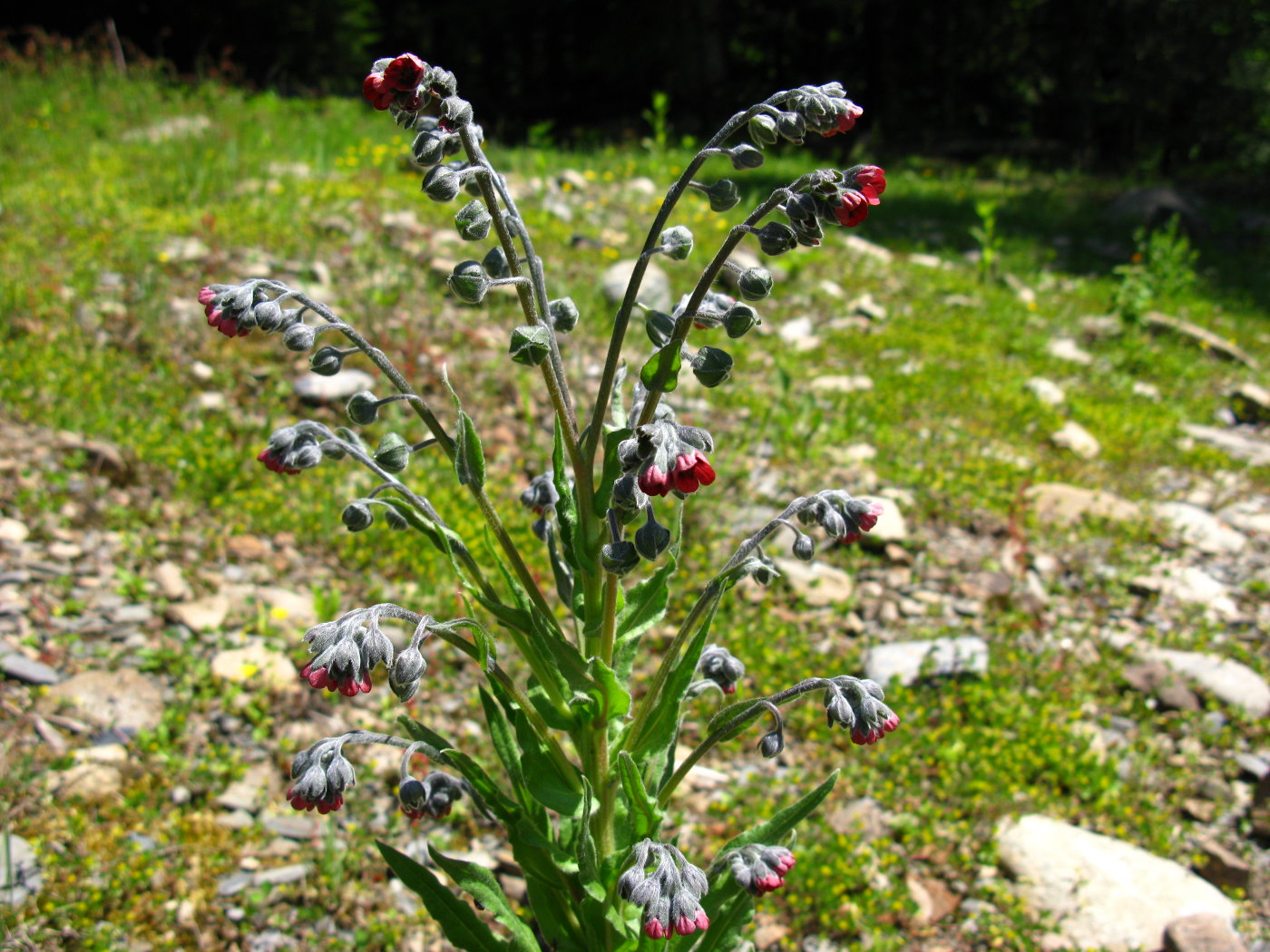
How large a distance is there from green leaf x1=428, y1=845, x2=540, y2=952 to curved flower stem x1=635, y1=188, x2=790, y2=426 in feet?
4.08

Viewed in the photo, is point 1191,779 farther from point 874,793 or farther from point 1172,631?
point 874,793

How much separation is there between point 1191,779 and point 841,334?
4.80 metres

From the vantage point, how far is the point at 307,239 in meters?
7.38

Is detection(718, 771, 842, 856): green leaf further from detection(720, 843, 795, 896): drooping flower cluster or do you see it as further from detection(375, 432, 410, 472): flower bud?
detection(375, 432, 410, 472): flower bud

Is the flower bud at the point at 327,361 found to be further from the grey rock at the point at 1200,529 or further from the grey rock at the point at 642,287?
the grey rock at the point at 1200,529

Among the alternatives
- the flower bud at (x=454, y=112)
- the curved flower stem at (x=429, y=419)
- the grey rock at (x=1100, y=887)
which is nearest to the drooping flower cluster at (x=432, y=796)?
the curved flower stem at (x=429, y=419)

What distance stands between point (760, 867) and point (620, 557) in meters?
0.82

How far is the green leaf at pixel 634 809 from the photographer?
201 cm

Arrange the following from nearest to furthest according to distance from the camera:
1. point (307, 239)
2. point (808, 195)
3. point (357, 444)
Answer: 1. point (808, 195)
2. point (357, 444)
3. point (307, 239)

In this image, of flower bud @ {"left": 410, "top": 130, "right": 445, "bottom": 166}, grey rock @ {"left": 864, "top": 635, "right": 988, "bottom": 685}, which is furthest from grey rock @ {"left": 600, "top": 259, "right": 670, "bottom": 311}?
flower bud @ {"left": 410, "top": 130, "right": 445, "bottom": 166}

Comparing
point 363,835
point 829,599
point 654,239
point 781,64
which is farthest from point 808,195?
point 781,64

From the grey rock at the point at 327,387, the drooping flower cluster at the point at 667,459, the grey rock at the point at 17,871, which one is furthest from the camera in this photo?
the grey rock at the point at 327,387

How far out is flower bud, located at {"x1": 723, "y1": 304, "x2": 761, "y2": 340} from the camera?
1.83 metres

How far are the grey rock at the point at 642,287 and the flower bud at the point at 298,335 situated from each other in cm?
513
